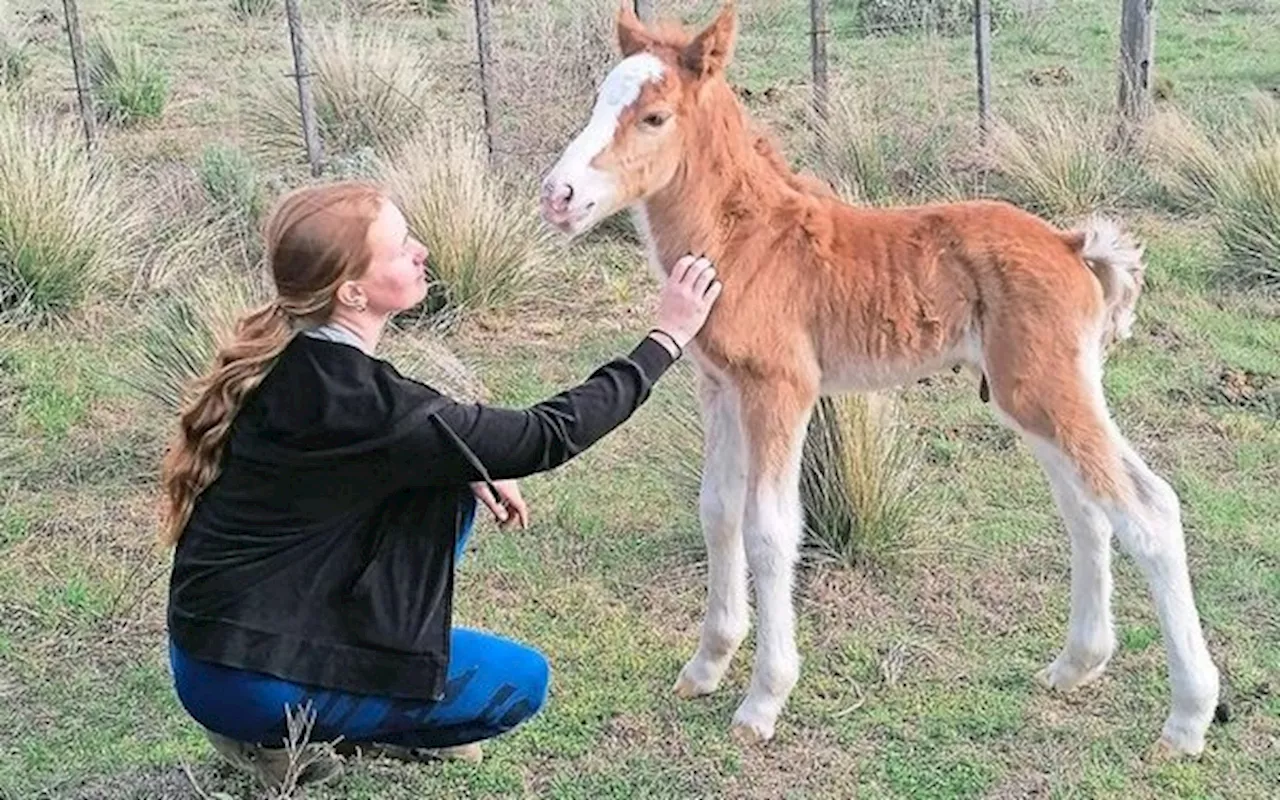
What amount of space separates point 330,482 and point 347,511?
0.30ft

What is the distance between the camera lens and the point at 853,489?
4.93 metres

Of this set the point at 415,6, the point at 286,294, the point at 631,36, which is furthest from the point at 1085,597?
the point at 415,6

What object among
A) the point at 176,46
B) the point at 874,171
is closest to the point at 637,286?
the point at 874,171

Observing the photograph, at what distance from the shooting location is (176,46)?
1430 centimetres

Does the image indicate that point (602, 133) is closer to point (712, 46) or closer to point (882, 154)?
point (712, 46)

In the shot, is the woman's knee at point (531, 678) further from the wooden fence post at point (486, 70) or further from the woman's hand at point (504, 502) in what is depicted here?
the wooden fence post at point (486, 70)

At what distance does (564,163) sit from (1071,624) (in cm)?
189

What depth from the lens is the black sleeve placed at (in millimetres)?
3102

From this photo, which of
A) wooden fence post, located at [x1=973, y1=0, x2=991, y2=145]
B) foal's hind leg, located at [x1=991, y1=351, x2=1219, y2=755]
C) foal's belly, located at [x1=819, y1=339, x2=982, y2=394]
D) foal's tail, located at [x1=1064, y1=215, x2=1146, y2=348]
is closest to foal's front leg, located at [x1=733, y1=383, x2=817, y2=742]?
foal's belly, located at [x1=819, y1=339, x2=982, y2=394]

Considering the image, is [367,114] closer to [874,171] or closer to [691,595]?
[874,171]

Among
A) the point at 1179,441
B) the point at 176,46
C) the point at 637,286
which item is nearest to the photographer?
the point at 1179,441

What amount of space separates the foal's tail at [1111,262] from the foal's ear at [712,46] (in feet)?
3.36

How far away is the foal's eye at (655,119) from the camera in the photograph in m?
3.78

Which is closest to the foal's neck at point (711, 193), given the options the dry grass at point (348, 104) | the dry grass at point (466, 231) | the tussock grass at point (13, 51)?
the dry grass at point (466, 231)
